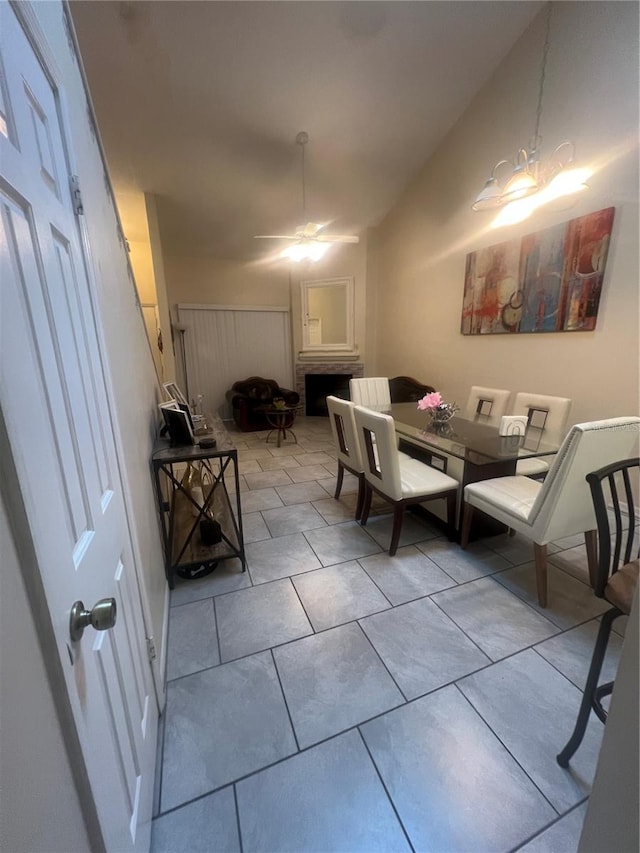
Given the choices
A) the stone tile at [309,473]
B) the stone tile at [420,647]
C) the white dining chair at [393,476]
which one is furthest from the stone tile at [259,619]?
the stone tile at [309,473]

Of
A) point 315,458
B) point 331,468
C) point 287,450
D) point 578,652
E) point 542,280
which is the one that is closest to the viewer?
point 578,652

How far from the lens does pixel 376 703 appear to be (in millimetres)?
1306

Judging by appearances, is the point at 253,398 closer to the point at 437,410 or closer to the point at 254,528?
the point at 254,528

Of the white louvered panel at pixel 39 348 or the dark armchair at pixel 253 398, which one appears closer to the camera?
the white louvered panel at pixel 39 348

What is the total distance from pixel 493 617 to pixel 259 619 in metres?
1.19

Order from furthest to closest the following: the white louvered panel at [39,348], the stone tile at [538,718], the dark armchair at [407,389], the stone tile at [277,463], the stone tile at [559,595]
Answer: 1. the dark armchair at [407,389]
2. the stone tile at [277,463]
3. the stone tile at [559,595]
4. the stone tile at [538,718]
5. the white louvered panel at [39,348]

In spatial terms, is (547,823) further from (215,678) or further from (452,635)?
(215,678)

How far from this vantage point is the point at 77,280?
84 cm

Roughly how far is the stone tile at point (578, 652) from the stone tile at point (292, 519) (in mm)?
1488

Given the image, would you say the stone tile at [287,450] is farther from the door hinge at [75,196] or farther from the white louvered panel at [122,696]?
the door hinge at [75,196]

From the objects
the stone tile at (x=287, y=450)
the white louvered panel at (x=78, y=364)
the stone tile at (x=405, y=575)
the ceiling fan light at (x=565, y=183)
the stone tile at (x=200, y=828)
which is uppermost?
the ceiling fan light at (x=565, y=183)

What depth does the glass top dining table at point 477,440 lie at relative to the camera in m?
2.12

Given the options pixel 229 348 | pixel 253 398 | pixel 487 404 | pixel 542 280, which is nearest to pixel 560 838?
pixel 487 404

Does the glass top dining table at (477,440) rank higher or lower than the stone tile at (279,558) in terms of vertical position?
higher
